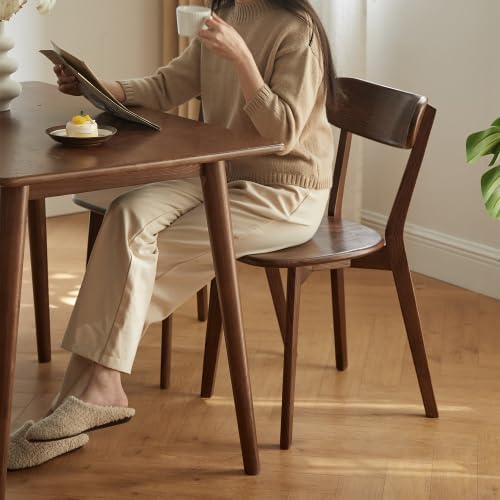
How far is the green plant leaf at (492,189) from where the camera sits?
223 cm

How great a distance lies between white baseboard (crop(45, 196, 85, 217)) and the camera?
4.13m

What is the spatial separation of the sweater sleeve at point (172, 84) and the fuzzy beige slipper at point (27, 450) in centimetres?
82

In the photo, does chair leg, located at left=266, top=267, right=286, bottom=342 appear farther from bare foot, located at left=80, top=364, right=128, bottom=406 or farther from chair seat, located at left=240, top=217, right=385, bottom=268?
bare foot, located at left=80, top=364, right=128, bottom=406

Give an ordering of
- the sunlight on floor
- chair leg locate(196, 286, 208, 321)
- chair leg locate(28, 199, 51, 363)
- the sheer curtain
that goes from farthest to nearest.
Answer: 1. the sheer curtain
2. chair leg locate(196, 286, 208, 321)
3. chair leg locate(28, 199, 51, 363)
4. the sunlight on floor

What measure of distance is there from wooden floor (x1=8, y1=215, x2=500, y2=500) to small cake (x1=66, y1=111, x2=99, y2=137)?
70 cm

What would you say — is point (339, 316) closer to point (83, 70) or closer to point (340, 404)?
point (340, 404)

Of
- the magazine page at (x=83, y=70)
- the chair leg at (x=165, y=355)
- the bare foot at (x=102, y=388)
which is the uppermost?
the magazine page at (x=83, y=70)

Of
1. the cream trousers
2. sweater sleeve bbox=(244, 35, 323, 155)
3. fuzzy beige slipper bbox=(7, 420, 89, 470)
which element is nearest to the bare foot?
the cream trousers

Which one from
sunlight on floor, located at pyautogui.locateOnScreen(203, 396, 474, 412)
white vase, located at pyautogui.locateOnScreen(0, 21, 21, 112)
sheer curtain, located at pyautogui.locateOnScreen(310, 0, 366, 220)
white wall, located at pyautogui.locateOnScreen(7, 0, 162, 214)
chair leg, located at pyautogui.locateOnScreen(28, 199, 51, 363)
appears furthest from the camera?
white wall, located at pyautogui.locateOnScreen(7, 0, 162, 214)

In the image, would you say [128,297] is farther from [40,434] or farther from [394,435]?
[394,435]

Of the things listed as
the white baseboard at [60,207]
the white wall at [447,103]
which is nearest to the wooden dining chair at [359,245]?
the white wall at [447,103]

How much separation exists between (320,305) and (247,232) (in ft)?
3.29

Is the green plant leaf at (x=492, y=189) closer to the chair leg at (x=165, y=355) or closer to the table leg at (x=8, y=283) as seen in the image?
the chair leg at (x=165, y=355)

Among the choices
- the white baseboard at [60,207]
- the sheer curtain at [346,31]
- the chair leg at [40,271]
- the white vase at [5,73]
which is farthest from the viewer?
the white baseboard at [60,207]
